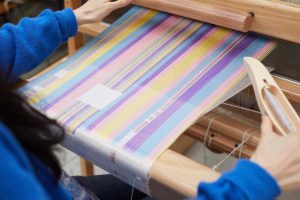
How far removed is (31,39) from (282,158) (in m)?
0.60

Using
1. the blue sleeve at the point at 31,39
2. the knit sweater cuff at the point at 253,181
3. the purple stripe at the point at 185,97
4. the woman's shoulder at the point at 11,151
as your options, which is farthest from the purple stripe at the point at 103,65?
the knit sweater cuff at the point at 253,181

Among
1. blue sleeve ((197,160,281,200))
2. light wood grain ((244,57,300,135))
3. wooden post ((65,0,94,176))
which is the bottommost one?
wooden post ((65,0,94,176))

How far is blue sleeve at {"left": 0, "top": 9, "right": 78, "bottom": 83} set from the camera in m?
0.86

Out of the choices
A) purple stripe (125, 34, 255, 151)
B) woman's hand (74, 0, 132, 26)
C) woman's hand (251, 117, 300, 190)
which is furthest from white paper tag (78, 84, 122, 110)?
woman's hand (251, 117, 300, 190)

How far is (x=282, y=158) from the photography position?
1.85 feet

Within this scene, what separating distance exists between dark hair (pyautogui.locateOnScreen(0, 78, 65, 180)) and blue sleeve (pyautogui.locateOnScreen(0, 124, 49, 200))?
1.6 inches

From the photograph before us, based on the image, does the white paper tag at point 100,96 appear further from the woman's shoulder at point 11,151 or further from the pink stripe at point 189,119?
the woman's shoulder at point 11,151

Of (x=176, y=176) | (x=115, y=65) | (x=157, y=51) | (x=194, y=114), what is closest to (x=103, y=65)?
(x=115, y=65)

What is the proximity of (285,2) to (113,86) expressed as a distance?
412 millimetres

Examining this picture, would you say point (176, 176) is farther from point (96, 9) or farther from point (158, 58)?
point (96, 9)

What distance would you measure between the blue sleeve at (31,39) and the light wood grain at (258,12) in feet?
0.85

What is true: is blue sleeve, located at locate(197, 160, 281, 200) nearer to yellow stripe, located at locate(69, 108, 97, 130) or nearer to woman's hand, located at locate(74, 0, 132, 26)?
yellow stripe, located at locate(69, 108, 97, 130)

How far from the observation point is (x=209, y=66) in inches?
34.2

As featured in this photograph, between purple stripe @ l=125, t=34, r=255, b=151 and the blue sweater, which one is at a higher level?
the blue sweater
